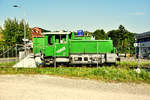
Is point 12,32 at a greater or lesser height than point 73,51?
greater

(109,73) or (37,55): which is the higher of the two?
(37,55)

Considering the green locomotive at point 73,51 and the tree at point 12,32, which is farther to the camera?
the tree at point 12,32

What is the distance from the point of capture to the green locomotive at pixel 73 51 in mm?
11430

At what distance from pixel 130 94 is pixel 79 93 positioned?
6.59ft

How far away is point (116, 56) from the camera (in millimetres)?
11141

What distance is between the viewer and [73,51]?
38.3 feet

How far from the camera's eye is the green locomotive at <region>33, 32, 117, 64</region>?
1143cm

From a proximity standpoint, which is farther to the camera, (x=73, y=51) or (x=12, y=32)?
(x=12, y=32)

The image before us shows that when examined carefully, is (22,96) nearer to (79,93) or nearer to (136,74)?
(79,93)

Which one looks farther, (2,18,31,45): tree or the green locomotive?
(2,18,31,45): tree

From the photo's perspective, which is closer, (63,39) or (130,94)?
(130,94)

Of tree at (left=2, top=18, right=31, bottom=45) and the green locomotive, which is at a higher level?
tree at (left=2, top=18, right=31, bottom=45)

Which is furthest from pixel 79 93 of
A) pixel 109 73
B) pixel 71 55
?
pixel 71 55

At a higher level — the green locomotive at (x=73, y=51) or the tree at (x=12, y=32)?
the tree at (x=12, y=32)
